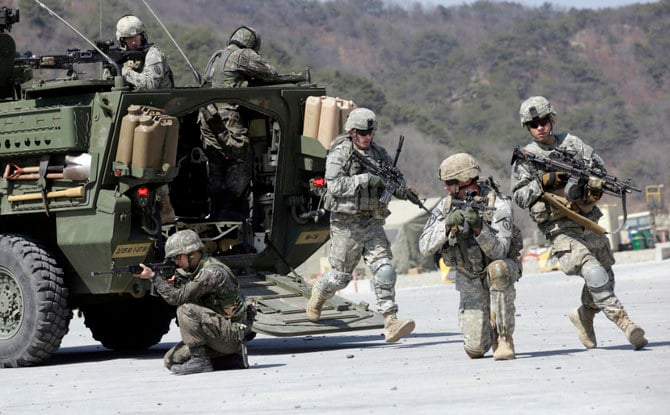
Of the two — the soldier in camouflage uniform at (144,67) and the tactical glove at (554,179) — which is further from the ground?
the soldier in camouflage uniform at (144,67)

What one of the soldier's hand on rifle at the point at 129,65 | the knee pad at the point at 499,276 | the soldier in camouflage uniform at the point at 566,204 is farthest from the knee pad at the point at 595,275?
the soldier's hand on rifle at the point at 129,65

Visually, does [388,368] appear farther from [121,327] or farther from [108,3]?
[108,3]

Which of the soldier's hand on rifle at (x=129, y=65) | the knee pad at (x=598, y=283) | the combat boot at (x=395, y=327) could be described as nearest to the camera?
the knee pad at (x=598, y=283)

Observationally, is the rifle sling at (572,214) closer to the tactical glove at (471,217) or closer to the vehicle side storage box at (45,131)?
the tactical glove at (471,217)

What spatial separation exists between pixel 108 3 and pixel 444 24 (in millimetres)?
41813

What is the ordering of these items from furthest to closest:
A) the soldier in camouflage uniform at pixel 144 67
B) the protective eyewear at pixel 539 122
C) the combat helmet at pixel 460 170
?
1. the soldier in camouflage uniform at pixel 144 67
2. the protective eyewear at pixel 539 122
3. the combat helmet at pixel 460 170

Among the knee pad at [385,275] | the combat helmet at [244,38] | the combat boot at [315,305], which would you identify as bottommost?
the combat boot at [315,305]

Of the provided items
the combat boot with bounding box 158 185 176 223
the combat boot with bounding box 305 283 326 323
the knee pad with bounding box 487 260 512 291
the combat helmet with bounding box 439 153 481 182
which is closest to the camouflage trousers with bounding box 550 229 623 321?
the knee pad with bounding box 487 260 512 291

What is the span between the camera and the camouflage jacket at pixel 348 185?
1266 cm

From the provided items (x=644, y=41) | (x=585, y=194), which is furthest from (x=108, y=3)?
(x=585, y=194)

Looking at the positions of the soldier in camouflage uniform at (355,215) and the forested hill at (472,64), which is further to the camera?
the forested hill at (472,64)

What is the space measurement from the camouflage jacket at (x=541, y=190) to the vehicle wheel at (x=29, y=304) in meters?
3.80

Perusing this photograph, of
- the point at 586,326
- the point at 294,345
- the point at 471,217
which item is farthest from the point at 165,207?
the point at 586,326

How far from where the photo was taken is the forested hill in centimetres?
6241
